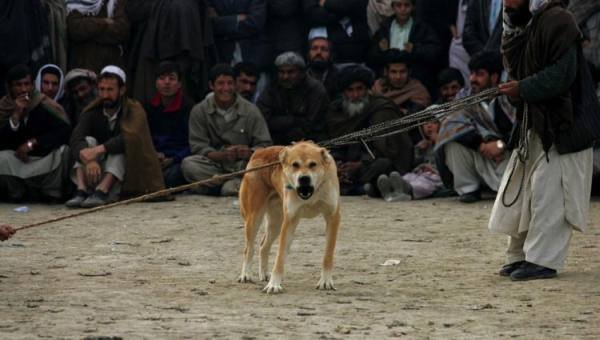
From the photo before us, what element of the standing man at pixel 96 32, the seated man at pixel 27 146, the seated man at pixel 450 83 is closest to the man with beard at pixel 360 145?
the seated man at pixel 450 83

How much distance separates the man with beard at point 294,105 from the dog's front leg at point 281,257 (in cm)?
595

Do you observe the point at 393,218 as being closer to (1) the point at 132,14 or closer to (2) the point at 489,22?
(2) the point at 489,22

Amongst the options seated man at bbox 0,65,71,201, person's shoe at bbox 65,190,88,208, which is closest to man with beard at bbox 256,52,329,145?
person's shoe at bbox 65,190,88,208

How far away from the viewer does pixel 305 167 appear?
327 inches

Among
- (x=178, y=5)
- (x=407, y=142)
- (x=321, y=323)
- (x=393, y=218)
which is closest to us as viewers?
(x=321, y=323)

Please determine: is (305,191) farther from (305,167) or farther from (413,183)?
(413,183)

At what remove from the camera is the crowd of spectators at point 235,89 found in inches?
539

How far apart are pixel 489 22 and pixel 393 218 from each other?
325 centimetres

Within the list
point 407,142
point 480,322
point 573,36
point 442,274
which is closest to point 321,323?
point 480,322

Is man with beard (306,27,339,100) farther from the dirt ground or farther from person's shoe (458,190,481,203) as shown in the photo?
the dirt ground

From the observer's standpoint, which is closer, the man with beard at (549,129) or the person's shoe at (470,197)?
the man with beard at (549,129)

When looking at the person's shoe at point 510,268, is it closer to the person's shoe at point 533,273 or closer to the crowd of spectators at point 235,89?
the person's shoe at point 533,273

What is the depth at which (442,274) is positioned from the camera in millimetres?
9188

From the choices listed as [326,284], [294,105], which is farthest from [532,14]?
[294,105]
